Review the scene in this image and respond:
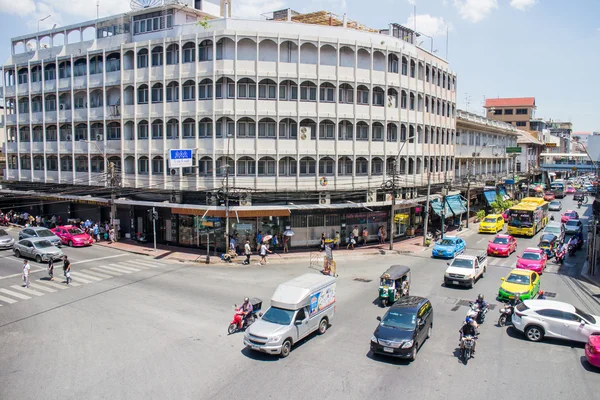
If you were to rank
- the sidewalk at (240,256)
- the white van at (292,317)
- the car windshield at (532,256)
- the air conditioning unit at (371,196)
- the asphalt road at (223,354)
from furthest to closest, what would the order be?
the air conditioning unit at (371,196), the sidewalk at (240,256), the car windshield at (532,256), the white van at (292,317), the asphalt road at (223,354)

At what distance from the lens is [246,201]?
37.7 m

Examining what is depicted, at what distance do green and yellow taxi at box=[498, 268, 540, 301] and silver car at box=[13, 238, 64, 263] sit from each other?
98.3ft

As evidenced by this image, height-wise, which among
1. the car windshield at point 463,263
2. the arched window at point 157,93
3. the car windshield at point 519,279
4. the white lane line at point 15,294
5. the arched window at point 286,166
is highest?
the arched window at point 157,93

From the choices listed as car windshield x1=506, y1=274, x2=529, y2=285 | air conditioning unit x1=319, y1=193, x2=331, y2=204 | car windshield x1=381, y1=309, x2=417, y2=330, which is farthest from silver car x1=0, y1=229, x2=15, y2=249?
car windshield x1=506, y1=274, x2=529, y2=285

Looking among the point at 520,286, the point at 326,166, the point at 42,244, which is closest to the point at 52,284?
the point at 42,244

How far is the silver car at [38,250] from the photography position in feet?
111

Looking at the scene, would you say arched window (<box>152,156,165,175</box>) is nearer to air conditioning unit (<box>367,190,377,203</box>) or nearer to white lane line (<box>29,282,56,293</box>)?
white lane line (<box>29,282,56,293</box>)

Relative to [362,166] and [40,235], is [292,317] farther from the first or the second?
[40,235]

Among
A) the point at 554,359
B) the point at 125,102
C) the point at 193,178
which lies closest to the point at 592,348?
Result: the point at 554,359

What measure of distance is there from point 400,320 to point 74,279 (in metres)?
21.5

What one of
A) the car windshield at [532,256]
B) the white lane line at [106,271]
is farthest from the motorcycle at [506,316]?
the white lane line at [106,271]

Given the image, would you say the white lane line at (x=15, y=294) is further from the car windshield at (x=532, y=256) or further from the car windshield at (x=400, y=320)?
the car windshield at (x=532, y=256)

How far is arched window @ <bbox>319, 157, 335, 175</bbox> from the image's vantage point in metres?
40.3

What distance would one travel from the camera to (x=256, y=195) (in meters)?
38.1
